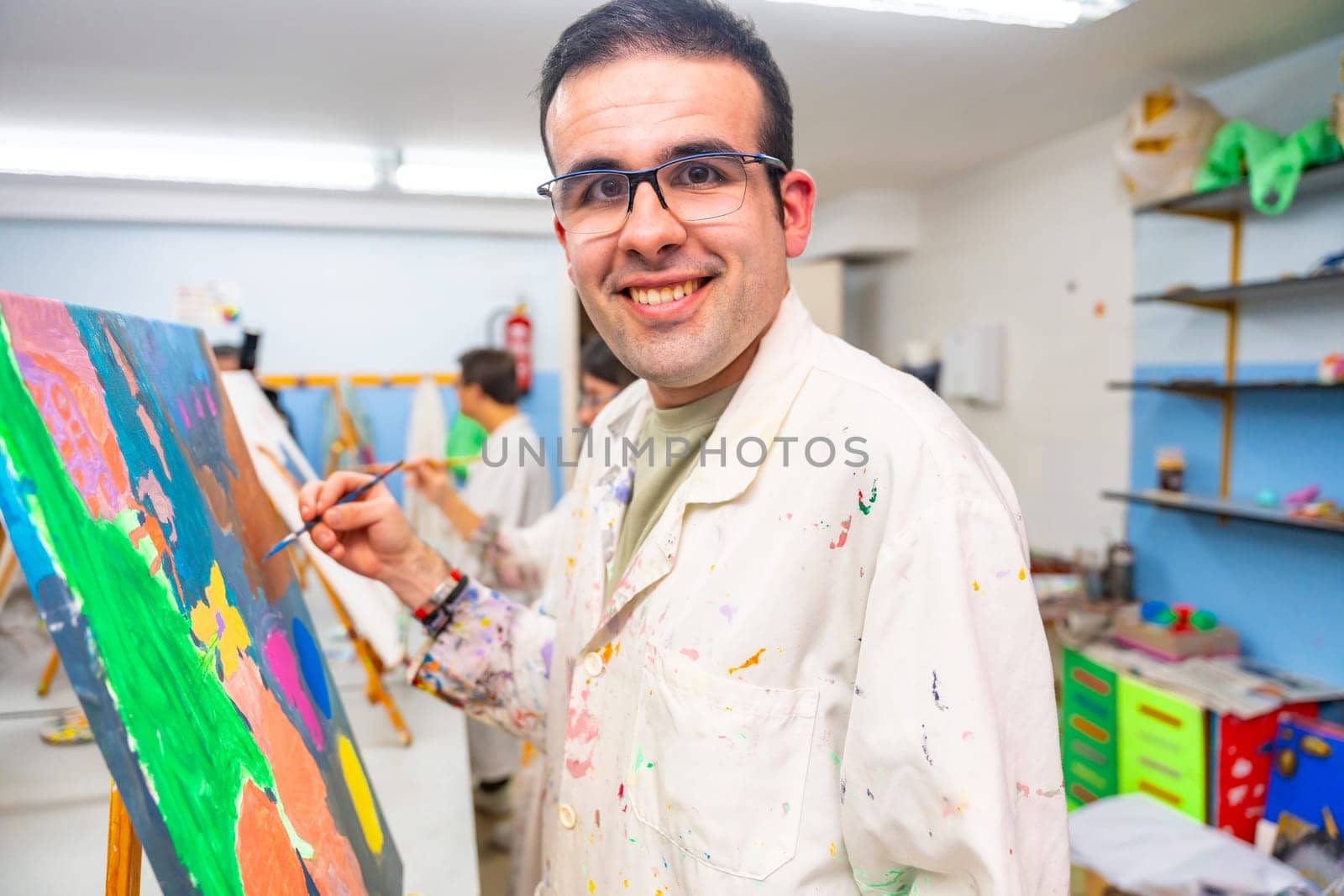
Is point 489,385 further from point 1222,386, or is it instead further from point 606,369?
point 1222,386

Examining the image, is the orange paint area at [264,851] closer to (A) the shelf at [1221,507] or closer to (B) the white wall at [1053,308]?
(A) the shelf at [1221,507]

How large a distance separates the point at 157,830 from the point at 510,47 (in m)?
2.78

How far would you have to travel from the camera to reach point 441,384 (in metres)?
5.22

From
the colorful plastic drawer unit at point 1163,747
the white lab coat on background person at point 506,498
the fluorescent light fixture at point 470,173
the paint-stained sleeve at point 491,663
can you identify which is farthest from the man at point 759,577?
the fluorescent light fixture at point 470,173

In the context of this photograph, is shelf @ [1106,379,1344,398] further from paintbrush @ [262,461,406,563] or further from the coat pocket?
paintbrush @ [262,461,406,563]

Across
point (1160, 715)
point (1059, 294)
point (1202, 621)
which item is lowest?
point (1160, 715)

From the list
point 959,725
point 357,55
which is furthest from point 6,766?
point 357,55

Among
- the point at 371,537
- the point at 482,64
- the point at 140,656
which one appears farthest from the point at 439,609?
the point at 482,64

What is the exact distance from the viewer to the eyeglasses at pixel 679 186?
85 cm

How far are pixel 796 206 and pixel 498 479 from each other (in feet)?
7.27

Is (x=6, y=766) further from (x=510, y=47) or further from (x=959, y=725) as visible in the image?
(x=510, y=47)

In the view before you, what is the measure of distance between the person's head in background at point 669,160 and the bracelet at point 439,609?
475 mm

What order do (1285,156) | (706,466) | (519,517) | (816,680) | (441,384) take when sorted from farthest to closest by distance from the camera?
(441,384)
(519,517)
(1285,156)
(706,466)
(816,680)

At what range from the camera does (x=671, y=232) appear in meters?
0.85
